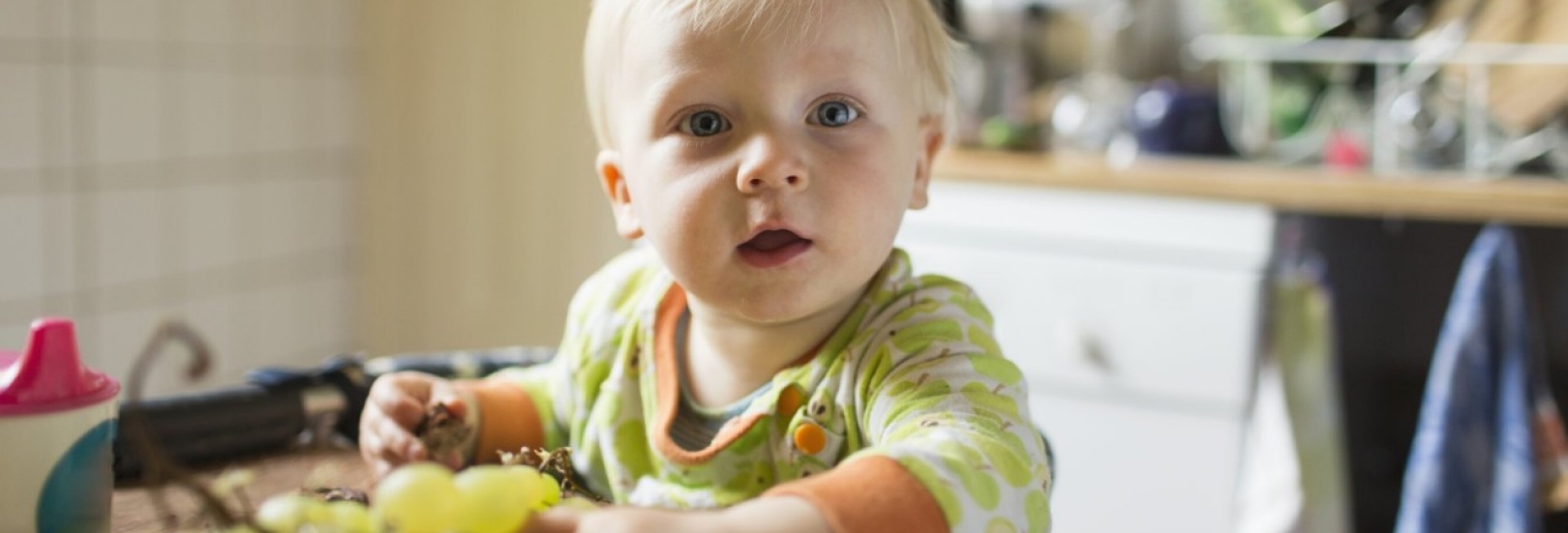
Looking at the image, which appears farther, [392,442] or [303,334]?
[303,334]

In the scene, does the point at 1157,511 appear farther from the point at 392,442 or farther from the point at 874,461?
the point at 874,461

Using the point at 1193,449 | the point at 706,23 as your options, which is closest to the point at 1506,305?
the point at 1193,449

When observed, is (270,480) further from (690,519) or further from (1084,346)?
(1084,346)

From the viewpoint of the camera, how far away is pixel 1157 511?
1688mm

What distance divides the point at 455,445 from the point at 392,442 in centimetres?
5

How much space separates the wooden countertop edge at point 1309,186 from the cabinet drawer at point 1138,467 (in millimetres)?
269

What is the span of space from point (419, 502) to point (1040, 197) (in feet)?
4.57

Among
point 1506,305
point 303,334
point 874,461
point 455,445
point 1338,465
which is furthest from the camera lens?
point 303,334

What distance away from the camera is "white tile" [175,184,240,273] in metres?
1.85

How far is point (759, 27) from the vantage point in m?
0.63

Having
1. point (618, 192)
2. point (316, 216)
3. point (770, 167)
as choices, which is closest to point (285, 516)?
point (770, 167)

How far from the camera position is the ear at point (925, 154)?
763mm

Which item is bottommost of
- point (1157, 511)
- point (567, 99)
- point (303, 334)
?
Result: point (1157, 511)

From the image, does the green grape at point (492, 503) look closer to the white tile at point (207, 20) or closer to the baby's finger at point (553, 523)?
the baby's finger at point (553, 523)
